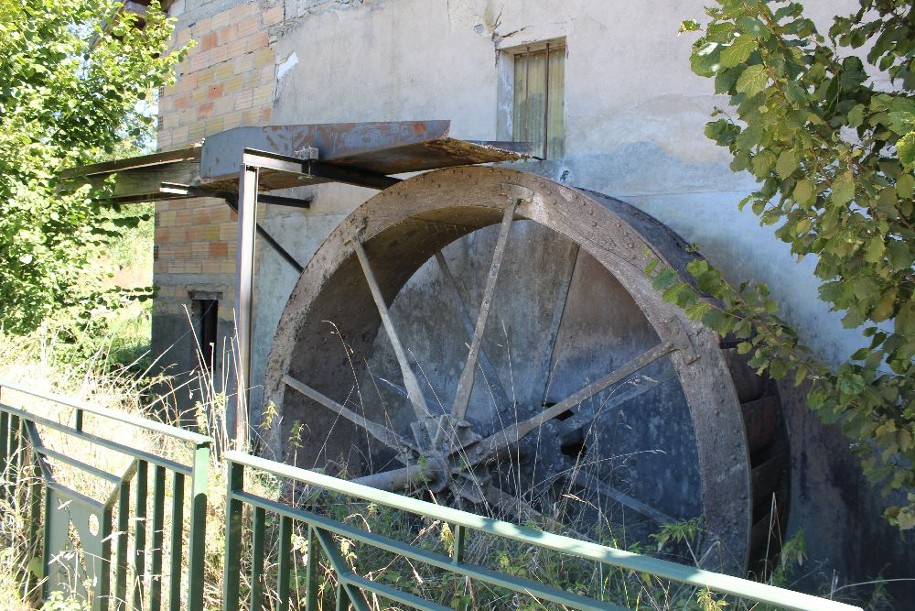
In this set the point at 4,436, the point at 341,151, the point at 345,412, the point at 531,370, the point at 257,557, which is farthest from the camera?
the point at 531,370

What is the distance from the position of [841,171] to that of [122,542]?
8.11 feet

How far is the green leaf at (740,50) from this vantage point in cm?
187

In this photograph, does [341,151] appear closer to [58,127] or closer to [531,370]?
[531,370]

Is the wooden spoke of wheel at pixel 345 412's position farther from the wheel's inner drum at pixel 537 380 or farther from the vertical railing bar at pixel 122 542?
the vertical railing bar at pixel 122 542

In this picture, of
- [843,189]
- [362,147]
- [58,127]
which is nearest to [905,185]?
[843,189]

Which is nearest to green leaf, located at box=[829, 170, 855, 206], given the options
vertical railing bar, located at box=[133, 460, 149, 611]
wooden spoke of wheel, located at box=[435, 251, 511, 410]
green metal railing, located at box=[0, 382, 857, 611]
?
green metal railing, located at box=[0, 382, 857, 611]

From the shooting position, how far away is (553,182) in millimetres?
3830

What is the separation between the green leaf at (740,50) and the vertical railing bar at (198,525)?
176 cm

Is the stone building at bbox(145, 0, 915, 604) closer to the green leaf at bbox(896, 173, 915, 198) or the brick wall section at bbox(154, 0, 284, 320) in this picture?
the brick wall section at bbox(154, 0, 284, 320)

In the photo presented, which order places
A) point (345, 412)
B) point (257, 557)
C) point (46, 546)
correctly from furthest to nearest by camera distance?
1. point (345, 412)
2. point (46, 546)
3. point (257, 557)

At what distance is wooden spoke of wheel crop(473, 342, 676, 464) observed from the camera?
351 centimetres

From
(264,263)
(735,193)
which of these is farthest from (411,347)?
(735,193)

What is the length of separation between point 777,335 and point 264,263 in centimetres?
485

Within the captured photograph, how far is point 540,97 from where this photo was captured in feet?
16.0
